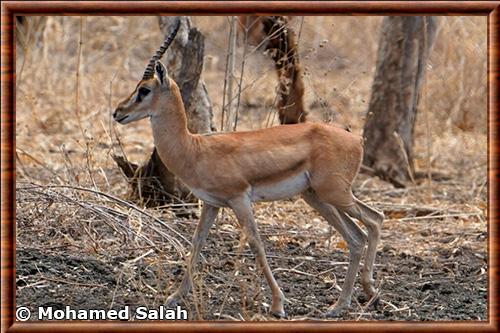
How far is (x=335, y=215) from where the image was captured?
657 cm

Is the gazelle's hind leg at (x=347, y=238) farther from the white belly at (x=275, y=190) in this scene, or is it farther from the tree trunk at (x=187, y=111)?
the tree trunk at (x=187, y=111)

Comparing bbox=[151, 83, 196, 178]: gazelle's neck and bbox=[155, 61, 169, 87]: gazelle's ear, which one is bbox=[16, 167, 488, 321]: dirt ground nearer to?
bbox=[151, 83, 196, 178]: gazelle's neck

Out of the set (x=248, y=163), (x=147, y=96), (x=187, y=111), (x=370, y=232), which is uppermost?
(x=147, y=96)

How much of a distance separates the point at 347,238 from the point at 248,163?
0.88 meters

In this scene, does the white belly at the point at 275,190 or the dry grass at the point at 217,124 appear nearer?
the white belly at the point at 275,190

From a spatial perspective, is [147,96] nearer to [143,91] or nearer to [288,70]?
[143,91]

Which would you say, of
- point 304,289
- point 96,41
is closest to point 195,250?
point 304,289

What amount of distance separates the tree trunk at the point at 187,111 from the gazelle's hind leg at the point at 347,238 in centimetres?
205

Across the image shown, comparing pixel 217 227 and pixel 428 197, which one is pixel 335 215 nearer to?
pixel 217 227

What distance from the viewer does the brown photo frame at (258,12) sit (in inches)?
222

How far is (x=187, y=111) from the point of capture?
8336 millimetres

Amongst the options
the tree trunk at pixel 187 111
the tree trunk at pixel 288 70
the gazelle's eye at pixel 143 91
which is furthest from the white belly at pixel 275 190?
the tree trunk at pixel 288 70

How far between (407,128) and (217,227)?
11.2ft

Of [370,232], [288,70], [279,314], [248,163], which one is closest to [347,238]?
[370,232]
